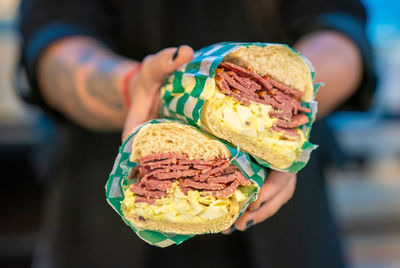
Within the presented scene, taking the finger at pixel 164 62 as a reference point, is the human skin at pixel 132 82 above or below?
below

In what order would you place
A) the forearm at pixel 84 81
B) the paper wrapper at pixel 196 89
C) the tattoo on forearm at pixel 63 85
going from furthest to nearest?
the tattoo on forearm at pixel 63 85, the forearm at pixel 84 81, the paper wrapper at pixel 196 89

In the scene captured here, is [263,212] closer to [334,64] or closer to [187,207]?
[187,207]

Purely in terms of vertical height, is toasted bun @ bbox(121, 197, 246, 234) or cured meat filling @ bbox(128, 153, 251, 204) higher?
cured meat filling @ bbox(128, 153, 251, 204)

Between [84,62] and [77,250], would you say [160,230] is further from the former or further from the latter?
[77,250]

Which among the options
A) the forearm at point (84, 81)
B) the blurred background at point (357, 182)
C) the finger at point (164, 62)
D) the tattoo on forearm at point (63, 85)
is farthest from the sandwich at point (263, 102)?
the blurred background at point (357, 182)

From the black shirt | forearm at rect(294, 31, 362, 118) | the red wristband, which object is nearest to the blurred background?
the black shirt

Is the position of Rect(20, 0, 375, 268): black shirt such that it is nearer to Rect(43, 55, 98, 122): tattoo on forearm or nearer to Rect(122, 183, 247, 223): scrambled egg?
Rect(43, 55, 98, 122): tattoo on forearm

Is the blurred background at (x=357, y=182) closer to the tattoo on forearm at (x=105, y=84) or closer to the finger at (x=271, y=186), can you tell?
the tattoo on forearm at (x=105, y=84)
